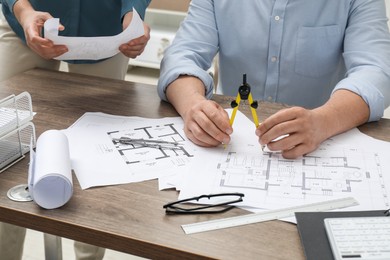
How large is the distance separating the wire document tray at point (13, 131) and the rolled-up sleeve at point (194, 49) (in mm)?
347

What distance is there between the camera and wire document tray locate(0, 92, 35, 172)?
2.86 ft

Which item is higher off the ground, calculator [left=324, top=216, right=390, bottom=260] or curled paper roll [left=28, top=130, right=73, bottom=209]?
calculator [left=324, top=216, right=390, bottom=260]

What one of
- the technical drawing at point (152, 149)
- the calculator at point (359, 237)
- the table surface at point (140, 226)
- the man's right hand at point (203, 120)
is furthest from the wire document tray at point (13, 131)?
the calculator at point (359, 237)

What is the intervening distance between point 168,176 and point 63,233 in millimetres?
204

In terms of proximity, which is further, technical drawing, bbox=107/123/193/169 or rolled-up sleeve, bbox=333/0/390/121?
rolled-up sleeve, bbox=333/0/390/121

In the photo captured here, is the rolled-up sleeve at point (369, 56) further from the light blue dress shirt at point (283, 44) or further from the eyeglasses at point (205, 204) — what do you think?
the eyeglasses at point (205, 204)

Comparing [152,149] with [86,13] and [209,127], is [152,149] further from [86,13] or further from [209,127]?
[86,13]

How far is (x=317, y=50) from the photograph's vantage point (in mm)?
1302

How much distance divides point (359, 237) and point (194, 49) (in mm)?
747

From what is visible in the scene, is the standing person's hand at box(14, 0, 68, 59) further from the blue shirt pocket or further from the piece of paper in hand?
the blue shirt pocket

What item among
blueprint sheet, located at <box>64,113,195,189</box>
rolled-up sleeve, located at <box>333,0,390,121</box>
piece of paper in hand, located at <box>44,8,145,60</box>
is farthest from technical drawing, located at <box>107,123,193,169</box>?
rolled-up sleeve, located at <box>333,0,390,121</box>

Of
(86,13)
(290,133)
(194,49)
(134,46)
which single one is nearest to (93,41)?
(134,46)

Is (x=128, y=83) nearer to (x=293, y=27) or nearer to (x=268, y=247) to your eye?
(x=293, y=27)

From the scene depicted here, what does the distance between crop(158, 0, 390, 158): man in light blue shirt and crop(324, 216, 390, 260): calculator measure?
368 mm
